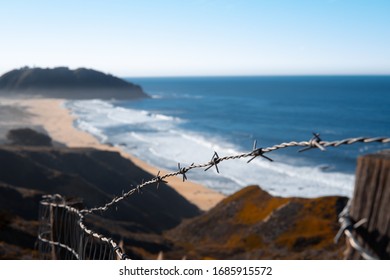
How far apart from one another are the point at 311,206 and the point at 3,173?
18209 millimetres

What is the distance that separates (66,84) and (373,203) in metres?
145

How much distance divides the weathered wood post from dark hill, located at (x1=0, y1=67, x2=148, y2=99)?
12962 cm

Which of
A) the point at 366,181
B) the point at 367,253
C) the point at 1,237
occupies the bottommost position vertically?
the point at 1,237

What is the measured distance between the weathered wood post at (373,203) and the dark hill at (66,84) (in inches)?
5103

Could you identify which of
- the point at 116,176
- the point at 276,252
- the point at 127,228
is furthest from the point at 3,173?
the point at 276,252

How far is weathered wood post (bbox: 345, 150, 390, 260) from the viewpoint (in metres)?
1.17

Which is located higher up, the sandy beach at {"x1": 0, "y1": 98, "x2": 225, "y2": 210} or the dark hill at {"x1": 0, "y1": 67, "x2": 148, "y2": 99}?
the dark hill at {"x1": 0, "y1": 67, "x2": 148, "y2": 99}

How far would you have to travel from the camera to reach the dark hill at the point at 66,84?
124 metres

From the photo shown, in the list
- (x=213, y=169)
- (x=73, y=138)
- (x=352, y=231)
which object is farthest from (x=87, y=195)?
(x=73, y=138)

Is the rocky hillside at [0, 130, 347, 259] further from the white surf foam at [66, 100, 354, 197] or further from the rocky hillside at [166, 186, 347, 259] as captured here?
the white surf foam at [66, 100, 354, 197]

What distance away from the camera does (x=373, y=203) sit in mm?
1193

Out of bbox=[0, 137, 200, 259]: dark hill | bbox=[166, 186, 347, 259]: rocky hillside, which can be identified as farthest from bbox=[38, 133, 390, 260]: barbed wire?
bbox=[166, 186, 347, 259]: rocky hillside
